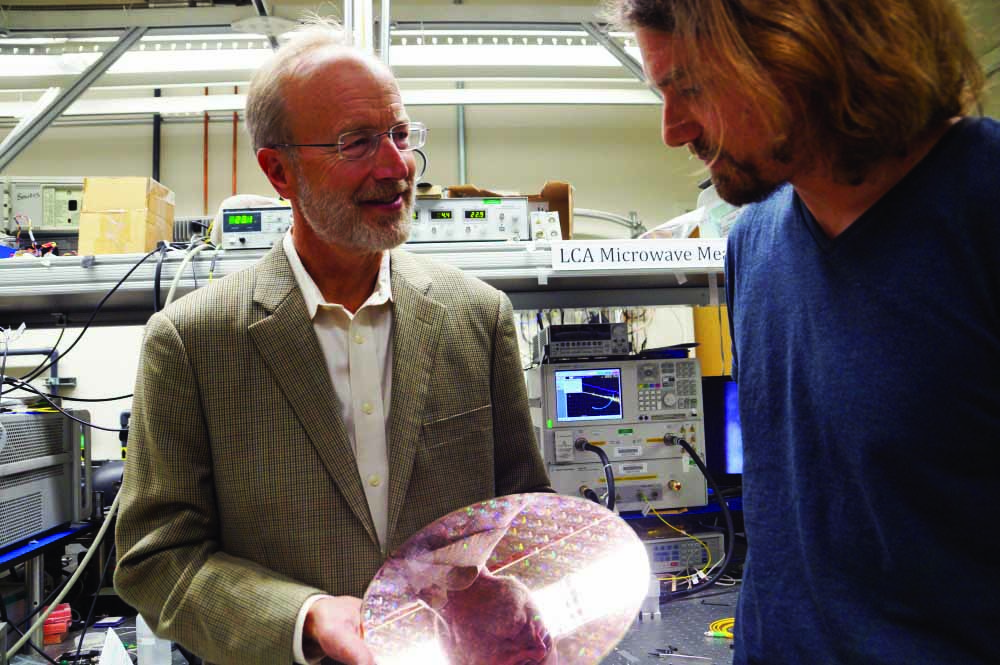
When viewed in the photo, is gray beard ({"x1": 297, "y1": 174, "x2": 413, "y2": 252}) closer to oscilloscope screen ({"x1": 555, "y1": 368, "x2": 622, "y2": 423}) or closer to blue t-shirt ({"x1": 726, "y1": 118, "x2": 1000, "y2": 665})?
blue t-shirt ({"x1": 726, "y1": 118, "x2": 1000, "y2": 665})

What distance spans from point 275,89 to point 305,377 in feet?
1.67

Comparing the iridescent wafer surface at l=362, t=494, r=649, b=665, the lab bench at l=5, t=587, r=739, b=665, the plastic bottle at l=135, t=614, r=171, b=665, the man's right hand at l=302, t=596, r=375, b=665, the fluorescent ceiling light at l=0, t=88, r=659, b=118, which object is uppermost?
the fluorescent ceiling light at l=0, t=88, r=659, b=118

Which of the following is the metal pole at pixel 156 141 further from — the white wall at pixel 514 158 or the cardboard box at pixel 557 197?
the cardboard box at pixel 557 197

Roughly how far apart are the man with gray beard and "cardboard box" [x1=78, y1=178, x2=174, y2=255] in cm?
102

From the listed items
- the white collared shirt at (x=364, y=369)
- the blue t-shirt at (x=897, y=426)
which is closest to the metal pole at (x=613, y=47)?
the white collared shirt at (x=364, y=369)

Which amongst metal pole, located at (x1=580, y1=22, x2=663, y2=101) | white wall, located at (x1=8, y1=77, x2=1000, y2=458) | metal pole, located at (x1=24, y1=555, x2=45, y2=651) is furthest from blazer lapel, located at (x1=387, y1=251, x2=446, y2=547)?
white wall, located at (x1=8, y1=77, x2=1000, y2=458)

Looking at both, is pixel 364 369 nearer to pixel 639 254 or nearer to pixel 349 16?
pixel 639 254

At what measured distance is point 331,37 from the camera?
1.19 metres

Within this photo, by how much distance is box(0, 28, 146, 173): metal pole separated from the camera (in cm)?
232

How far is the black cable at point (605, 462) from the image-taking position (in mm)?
1859

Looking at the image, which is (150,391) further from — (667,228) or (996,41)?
(996,41)

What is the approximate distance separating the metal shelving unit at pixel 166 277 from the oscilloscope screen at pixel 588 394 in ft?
0.94

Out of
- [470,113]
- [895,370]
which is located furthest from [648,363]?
[470,113]

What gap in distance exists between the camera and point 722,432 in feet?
7.75
